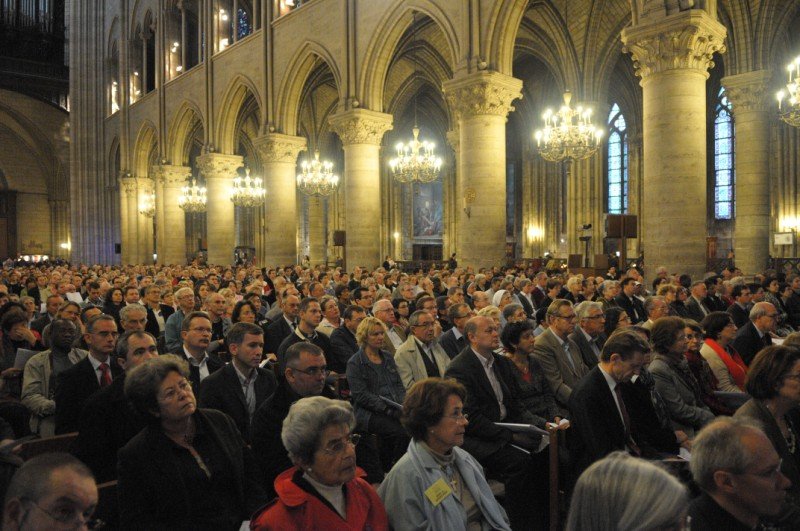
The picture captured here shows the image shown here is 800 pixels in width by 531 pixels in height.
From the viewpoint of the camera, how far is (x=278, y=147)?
22641 mm

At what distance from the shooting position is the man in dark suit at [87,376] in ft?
13.4

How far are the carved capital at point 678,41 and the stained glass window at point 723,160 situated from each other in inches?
528

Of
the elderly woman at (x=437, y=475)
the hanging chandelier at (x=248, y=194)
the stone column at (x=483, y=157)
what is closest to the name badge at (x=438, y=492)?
the elderly woman at (x=437, y=475)

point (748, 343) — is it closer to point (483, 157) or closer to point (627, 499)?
point (627, 499)

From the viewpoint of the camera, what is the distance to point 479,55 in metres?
15.0

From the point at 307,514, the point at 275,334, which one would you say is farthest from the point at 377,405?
the point at 275,334

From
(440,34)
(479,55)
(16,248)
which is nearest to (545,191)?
(440,34)

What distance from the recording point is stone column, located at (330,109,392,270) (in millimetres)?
19047

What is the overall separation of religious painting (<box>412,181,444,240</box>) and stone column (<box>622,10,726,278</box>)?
24270mm

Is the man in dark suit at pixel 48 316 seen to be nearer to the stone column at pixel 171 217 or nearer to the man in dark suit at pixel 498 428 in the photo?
the man in dark suit at pixel 498 428

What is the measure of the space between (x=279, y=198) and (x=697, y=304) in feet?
53.7

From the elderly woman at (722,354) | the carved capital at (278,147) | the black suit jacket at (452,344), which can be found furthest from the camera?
the carved capital at (278,147)

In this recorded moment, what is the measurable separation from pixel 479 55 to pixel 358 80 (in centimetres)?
508

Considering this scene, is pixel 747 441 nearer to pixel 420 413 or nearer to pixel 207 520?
pixel 420 413
